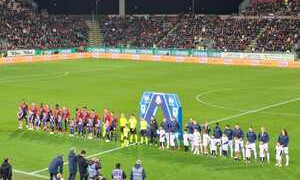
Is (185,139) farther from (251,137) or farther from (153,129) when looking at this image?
(251,137)

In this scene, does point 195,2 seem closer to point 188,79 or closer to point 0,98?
point 188,79

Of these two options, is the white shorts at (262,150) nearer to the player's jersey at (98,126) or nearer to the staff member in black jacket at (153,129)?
the staff member in black jacket at (153,129)

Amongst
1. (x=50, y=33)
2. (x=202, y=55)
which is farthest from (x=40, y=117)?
(x=50, y=33)

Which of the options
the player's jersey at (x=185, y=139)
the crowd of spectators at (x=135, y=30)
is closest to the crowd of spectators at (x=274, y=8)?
the crowd of spectators at (x=135, y=30)

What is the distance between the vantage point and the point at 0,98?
133 ft

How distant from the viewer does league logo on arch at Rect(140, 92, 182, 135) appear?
25.7 metres

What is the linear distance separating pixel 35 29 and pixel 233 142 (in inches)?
2580

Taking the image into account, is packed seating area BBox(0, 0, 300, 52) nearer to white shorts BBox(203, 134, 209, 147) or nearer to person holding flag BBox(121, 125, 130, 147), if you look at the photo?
person holding flag BBox(121, 125, 130, 147)

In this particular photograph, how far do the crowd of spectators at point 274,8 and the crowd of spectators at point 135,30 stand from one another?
13.2m

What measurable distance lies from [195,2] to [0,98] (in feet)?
170

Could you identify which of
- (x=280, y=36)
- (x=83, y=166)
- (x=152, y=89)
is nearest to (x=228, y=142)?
(x=83, y=166)

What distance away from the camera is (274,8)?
3103 inches

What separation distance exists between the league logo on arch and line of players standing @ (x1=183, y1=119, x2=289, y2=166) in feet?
4.90

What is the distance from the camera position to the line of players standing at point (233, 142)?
878 inches
